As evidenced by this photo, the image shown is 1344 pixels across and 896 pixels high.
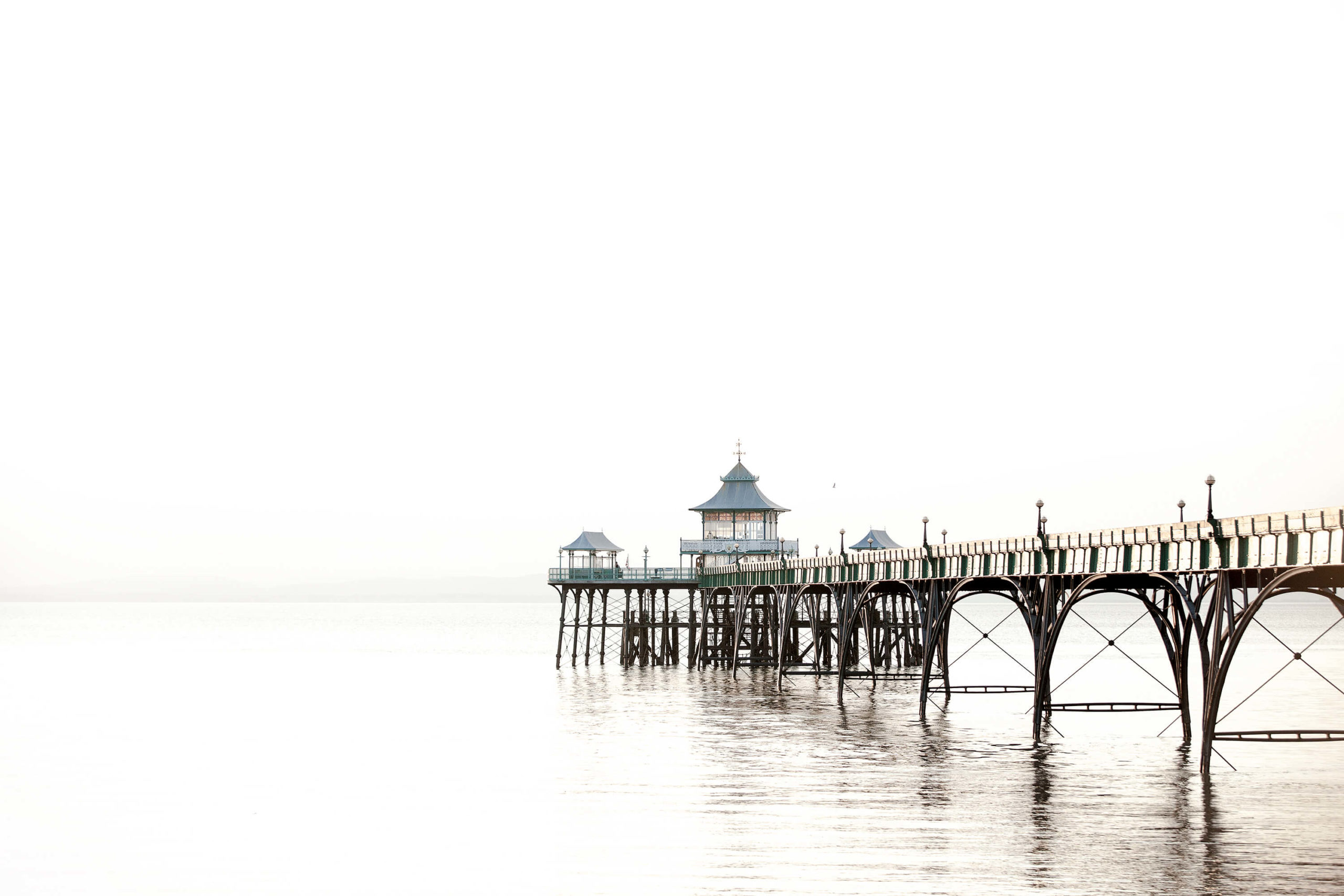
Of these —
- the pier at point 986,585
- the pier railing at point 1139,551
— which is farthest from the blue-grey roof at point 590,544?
the pier railing at point 1139,551

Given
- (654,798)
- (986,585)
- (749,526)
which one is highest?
(749,526)

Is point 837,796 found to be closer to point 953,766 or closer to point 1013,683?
point 953,766

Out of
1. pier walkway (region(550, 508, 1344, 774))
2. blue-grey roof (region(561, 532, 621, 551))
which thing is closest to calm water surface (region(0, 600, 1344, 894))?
pier walkway (region(550, 508, 1344, 774))

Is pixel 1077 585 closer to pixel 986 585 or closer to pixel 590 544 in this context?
pixel 986 585

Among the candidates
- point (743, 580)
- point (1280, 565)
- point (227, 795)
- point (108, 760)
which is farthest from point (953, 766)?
point (743, 580)

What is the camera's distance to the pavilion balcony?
83.1m

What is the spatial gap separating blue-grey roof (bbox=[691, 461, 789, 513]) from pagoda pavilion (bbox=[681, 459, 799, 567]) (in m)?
0.03

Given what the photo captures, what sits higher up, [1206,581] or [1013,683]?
[1206,581]

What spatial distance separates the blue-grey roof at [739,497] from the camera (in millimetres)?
83938

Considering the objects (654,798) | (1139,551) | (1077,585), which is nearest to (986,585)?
(1077,585)

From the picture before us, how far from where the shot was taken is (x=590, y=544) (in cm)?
8088

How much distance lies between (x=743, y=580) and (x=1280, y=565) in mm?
45525

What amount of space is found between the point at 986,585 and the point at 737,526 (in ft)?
130

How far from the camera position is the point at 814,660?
205ft
